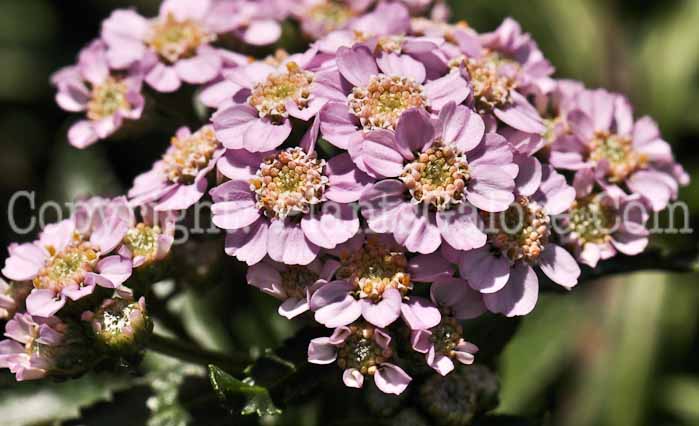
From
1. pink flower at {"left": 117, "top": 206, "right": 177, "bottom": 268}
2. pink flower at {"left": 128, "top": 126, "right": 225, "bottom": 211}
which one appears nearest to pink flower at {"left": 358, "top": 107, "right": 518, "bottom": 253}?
pink flower at {"left": 128, "top": 126, "right": 225, "bottom": 211}

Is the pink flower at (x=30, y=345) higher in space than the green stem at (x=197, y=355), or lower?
higher

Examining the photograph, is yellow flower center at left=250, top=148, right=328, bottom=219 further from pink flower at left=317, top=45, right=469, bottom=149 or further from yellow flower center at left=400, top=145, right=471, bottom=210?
yellow flower center at left=400, top=145, right=471, bottom=210

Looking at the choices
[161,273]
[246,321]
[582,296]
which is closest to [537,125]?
[161,273]

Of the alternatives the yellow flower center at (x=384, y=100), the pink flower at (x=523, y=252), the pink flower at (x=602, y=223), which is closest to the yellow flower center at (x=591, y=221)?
the pink flower at (x=602, y=223)

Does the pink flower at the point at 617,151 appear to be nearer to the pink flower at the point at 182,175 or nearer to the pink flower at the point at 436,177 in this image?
the pink flower at the point at 436,177

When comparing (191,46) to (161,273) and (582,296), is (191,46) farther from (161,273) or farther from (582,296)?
(582,296)
